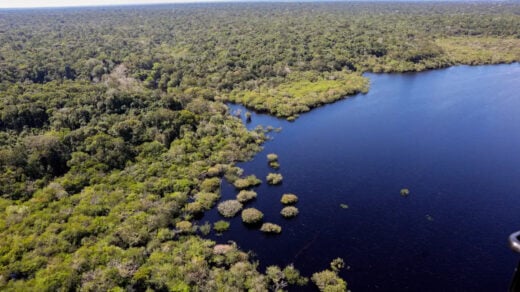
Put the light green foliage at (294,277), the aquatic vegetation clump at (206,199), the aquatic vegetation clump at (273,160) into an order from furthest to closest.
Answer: the aquatic vegetation clump at (273,160), the aquatic vegetation clump at (206,199), the light green foliage at (294,277)

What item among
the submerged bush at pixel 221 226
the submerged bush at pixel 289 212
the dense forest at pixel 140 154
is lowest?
the submerged bush at pixel 221 226

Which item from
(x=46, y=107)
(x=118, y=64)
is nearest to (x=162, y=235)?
(x=46, y=107)

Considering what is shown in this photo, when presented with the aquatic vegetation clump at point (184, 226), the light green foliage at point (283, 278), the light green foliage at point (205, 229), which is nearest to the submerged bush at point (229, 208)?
the light green foliage at point (205, 229)

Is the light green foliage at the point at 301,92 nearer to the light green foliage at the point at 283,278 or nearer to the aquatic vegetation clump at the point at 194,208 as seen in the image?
the aquatic vegetation clump at the point at 194,208

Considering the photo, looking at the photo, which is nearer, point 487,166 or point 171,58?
point 487,166

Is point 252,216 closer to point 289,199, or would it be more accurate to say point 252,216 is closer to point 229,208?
point 229,208

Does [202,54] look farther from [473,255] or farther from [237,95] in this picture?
[473,255]

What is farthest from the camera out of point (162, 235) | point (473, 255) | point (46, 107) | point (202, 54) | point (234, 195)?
point (202, 54)
